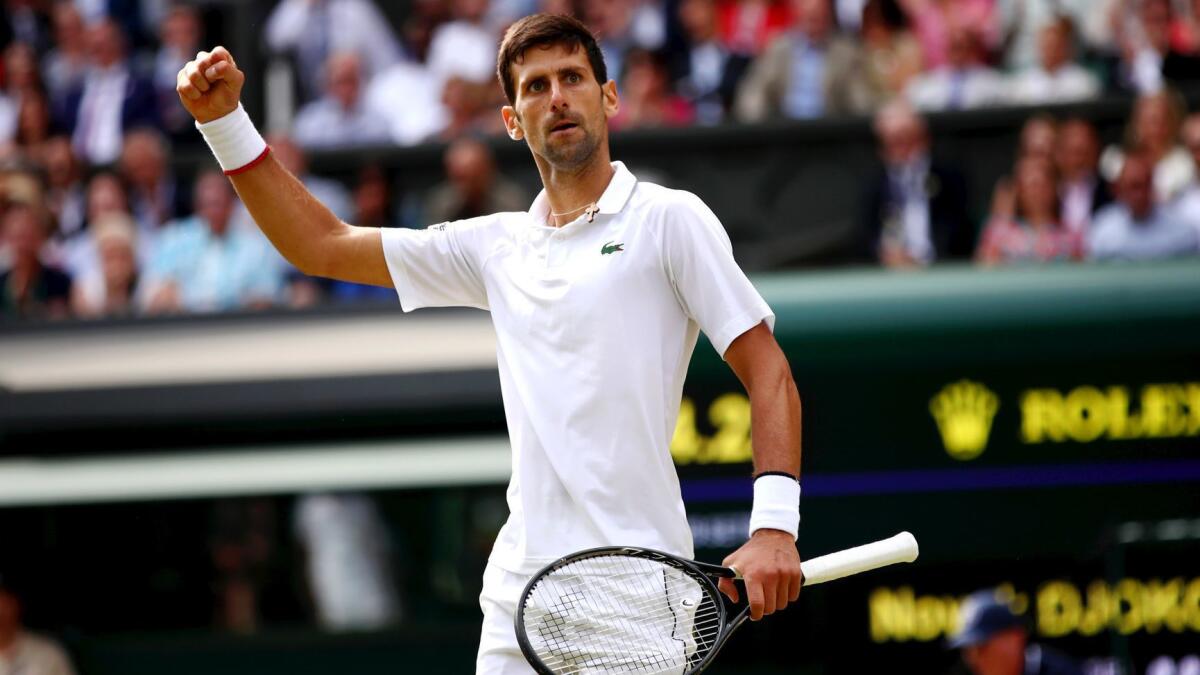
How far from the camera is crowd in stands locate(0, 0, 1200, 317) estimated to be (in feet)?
31.5

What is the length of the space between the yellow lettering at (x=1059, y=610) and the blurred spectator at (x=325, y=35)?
17.8 ft

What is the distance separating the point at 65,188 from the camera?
11445mm

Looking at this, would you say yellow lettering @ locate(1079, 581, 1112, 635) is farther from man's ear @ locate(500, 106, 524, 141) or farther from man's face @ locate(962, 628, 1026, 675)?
man's ear @ locate(500, 106, 524, 141)

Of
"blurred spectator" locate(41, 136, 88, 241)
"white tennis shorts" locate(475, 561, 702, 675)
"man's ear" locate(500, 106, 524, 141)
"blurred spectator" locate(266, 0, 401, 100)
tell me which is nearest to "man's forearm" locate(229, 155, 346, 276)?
"man's ear" locate(500, 106, 524, 141)

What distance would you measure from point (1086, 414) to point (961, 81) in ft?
8.40

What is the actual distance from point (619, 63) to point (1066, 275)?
355cm

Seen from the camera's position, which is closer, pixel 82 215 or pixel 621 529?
pixel 621 529

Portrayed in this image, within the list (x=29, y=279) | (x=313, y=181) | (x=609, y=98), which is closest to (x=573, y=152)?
(x=609, y=98)

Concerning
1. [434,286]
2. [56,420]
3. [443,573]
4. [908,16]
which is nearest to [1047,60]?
[908,16]

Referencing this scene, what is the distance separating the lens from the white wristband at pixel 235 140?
4.51 metres

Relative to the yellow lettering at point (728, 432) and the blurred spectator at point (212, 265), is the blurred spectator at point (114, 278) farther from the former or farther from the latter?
the yellow lettering at point (728, 432)

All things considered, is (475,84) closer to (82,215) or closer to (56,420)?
(82,215)

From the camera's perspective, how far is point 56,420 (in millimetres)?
9508

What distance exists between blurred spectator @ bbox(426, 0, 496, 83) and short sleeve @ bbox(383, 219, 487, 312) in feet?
22.6
